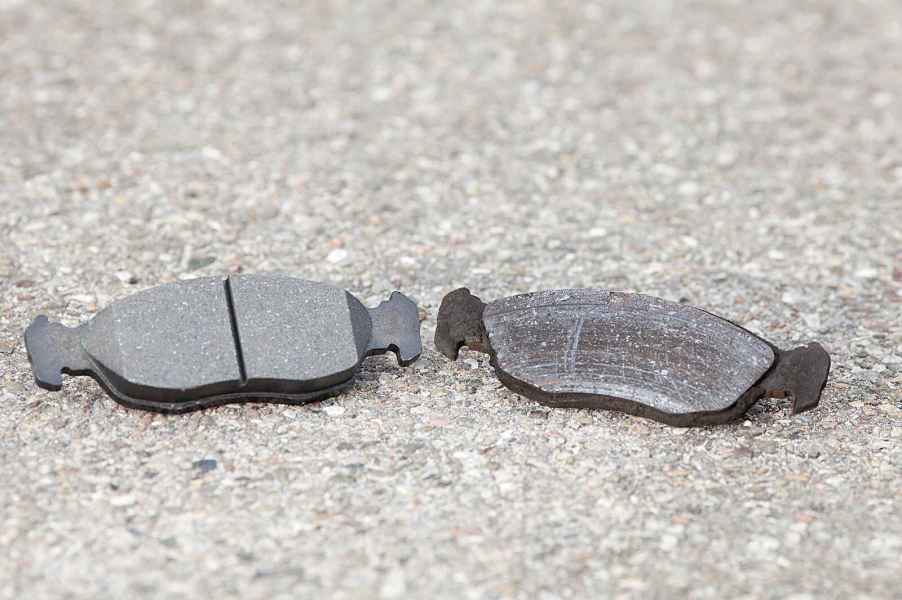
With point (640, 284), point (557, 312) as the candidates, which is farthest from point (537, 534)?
point (640, 284)

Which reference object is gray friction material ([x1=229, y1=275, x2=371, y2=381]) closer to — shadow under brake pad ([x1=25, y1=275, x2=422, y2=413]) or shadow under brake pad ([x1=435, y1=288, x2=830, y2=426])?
shadow under brake pad ([x1=25, y1=275, x2=422, y2=413])

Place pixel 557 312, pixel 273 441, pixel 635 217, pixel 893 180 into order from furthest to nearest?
pixel 893 180
pixel 635 217
pixel 557 312
pixel 273 441

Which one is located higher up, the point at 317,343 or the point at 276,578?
the point at 317,343

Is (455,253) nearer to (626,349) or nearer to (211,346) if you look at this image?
(626,349)

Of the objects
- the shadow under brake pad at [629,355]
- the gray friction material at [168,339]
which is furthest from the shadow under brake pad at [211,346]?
the shadow under brake pad at [629,355]

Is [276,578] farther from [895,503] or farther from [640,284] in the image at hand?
[640,284]

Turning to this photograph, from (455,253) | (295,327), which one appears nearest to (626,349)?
(295,327)
